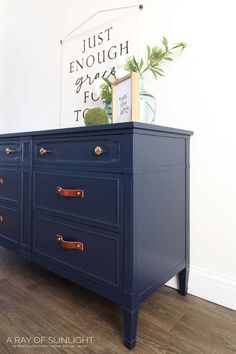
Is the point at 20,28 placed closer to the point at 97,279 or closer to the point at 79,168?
the point at 79,168

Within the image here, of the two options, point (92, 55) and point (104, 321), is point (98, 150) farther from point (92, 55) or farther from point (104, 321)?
point (92, 55)

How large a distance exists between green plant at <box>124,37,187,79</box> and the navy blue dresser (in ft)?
1.35

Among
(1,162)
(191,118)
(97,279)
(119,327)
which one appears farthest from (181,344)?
(1,162)

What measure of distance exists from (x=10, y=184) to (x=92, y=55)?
1003 millimetres

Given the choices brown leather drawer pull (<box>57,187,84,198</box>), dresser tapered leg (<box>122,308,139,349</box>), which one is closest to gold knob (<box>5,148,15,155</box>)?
brown leather drawer pull (<box>57,187,84,198</box>)

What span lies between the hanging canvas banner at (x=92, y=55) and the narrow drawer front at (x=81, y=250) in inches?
32.5

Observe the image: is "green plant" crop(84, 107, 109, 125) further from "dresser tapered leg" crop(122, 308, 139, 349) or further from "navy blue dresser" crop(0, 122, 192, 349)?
"dresser tapered leg" crop(122, 308, 139, 349)

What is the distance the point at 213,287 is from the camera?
1187 mm

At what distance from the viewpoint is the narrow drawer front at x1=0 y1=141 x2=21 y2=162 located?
1.35m

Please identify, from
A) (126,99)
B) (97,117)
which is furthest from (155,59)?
(97,117)

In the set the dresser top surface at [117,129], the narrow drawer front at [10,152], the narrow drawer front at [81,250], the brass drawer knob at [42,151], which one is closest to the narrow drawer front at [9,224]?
the narrow drawer front at [81,250]

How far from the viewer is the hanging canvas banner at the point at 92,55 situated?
1.47 m

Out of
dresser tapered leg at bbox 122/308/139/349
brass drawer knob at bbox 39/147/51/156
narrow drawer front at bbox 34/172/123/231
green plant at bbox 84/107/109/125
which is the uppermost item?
green plant at bbox 84/107/109/125

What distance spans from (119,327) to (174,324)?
226mm
